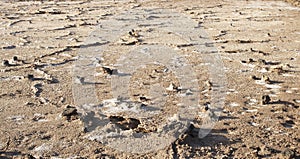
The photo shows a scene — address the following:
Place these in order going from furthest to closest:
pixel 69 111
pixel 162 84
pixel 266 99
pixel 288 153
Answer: pixel 162 84 < pixel 266 99 < pixel 69 111 < pixel 288 153

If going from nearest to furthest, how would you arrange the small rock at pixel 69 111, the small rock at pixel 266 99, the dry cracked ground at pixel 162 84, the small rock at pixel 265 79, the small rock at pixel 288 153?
the small rock at pixel 288 153 → the dry cracked ground at pixel 162 84 → the small rock at pixel 69 111 → the small rock at pixel 266 99 → the small rock at pixel 265 79

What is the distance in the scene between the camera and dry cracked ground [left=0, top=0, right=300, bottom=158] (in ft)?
8.63

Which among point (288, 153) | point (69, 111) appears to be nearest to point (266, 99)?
point (288, 153)

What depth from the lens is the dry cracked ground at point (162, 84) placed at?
104 inches

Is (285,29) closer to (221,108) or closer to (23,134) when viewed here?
(221,108)

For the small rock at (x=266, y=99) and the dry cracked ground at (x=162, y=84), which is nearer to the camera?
the dry cracked ground at (x=162, y=84)

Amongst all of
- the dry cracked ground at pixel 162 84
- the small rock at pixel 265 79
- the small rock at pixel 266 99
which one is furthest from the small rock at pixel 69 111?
the small rock at pixel 265 79

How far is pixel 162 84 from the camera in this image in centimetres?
381

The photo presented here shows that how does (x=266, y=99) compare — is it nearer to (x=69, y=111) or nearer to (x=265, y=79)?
(x=265, y=79)

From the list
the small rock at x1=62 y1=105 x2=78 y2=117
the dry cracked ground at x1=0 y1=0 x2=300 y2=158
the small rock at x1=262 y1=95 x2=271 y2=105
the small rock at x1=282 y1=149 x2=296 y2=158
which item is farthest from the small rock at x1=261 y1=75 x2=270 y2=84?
the small rock at x1=62 y1=105 x2=78 y2=117

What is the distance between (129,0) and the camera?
950cm

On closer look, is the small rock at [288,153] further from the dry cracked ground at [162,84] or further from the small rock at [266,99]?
the small rock at [266,99]

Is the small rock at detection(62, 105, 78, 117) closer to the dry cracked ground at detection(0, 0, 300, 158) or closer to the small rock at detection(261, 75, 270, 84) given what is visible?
the dry cracked ground at detection(0, 0, 300, 158)

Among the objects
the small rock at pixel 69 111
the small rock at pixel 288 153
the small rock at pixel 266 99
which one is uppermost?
the small rock at pixel 266 99
